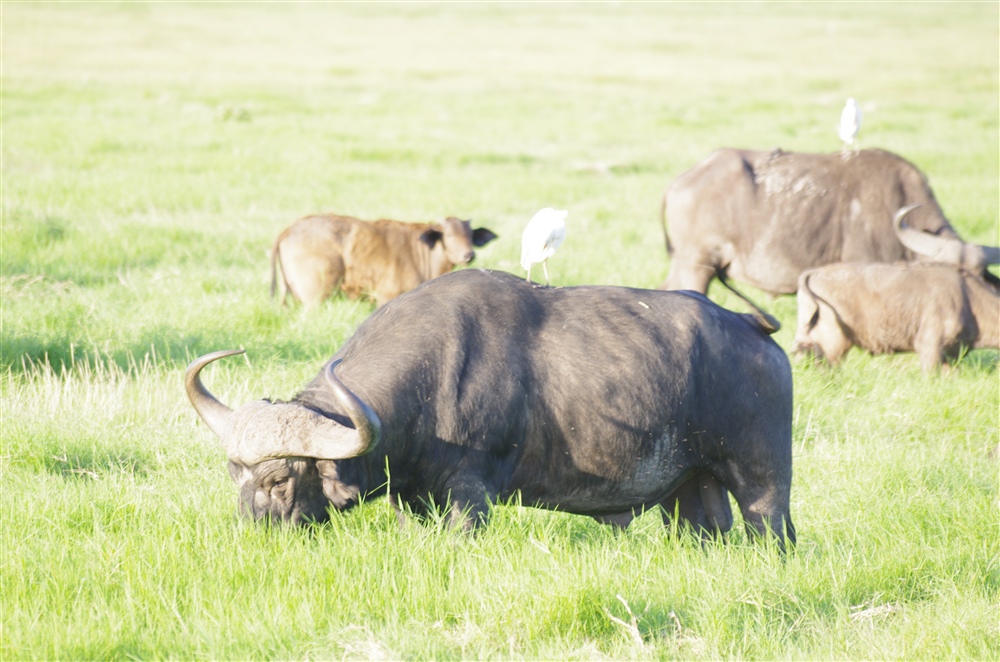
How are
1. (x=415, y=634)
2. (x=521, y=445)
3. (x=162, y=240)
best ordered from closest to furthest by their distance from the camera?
1. (x=415, y=634)
2. (x=521, y=445)
3. (x=162, y=240)

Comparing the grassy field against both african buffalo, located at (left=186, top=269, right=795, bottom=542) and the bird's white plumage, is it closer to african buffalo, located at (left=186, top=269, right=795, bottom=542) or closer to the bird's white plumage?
african buffalo, located at (left=186, top=269, right=795, bottom=542)

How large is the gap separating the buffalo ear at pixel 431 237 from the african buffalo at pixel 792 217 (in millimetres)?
2397

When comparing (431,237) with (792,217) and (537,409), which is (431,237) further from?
(537,409)

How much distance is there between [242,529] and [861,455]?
3752 millimetres

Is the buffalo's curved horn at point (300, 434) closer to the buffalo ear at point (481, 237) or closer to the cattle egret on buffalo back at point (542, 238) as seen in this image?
the cattle egret on buffalo back at point (542, 238)

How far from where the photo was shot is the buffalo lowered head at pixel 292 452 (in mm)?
4141

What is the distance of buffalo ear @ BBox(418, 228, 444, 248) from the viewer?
35.8 ft

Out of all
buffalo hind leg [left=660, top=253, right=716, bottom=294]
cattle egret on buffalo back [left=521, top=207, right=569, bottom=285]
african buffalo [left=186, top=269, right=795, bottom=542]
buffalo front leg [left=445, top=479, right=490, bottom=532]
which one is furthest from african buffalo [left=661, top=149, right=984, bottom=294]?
buffalo front leg [left=445, top=479, right=490, bottom=532]

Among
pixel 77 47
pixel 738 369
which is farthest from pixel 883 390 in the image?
pixel 77 47

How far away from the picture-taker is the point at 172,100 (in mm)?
29859

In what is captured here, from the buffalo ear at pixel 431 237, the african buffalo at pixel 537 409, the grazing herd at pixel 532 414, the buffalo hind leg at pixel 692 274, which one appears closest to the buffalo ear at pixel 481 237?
the buffalo ear at pixel 431 237

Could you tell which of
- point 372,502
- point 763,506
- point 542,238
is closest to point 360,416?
point 372,502

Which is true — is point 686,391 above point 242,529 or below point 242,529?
above

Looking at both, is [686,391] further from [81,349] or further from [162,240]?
[162,240]
